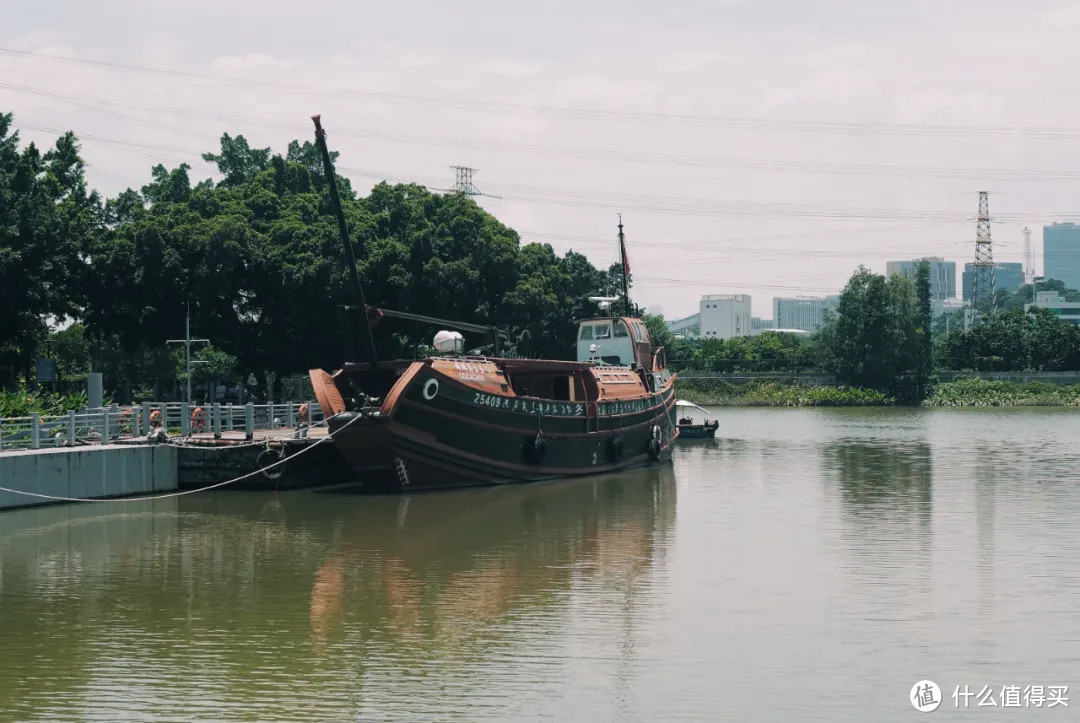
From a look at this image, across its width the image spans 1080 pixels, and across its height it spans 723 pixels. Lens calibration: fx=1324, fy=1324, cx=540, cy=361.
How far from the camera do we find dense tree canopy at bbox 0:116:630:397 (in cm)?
5491

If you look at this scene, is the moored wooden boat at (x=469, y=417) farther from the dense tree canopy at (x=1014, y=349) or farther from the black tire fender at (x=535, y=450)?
the dense tree canopy at (x=1014, y=349)

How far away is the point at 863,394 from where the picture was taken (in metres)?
113

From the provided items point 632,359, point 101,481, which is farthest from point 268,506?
point 632,359

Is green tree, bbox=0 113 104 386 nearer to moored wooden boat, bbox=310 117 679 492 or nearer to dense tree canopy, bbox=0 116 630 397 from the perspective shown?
dense tree canopy, bbox=0 116 630 397

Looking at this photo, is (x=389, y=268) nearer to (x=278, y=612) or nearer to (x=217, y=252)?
(x=217, y=252)

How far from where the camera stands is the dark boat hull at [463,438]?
114 feet

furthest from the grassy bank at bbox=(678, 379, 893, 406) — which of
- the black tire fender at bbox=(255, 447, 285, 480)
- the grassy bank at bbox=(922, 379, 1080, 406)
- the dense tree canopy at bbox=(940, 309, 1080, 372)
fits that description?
the black tire fender at bbox=(255, 447, 285, 480)

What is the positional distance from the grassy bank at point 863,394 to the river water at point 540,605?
75.8 metres

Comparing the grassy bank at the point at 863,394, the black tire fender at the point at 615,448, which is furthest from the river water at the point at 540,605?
the grassy bank at the point at 863,394

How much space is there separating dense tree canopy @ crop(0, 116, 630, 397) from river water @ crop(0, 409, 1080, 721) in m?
23.0

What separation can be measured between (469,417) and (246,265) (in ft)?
87.5

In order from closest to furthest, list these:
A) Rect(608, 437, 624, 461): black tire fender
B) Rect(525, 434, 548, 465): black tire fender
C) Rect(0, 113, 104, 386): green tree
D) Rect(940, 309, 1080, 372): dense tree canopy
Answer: Rect(525, 434, 548, 465): black tire fender → Rect(608, 437, 624, 461): black tire fender → Rect(0, 113, 104, 386): green tree → Rect(940, 309, 1080, 372): dense tree canopy

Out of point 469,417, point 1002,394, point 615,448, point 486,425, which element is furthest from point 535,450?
point 1002,394

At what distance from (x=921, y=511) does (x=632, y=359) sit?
19.6 meters
